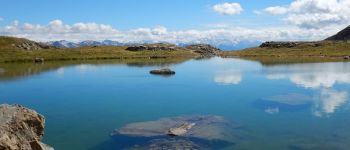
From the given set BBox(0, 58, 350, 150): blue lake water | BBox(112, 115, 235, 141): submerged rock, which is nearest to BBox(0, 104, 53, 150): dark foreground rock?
BBox(0, 58, 350, 150): blue lake water

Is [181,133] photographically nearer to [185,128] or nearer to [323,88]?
[185,128]

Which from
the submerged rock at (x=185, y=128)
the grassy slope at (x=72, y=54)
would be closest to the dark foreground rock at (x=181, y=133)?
the submerged rock at (x=185, y=128)

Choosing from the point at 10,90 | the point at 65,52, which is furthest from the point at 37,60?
the point at 10,90

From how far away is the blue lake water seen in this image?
1316 inches

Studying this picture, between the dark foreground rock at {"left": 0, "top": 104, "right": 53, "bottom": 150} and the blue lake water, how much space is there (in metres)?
8.48

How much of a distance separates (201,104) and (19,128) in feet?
104

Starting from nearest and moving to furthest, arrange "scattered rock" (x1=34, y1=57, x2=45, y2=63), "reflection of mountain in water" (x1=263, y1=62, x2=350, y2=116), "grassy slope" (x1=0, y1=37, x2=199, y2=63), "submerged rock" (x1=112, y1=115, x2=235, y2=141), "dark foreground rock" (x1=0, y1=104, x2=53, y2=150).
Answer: "dark foreground rock" (x1=0, y1=104, x2=53, y2=150) < "submerged rock" (x1=112, y1=115, x2=235, y2=141) < "reflection of mountain in water" (x1=263, y1=62, x2=350, y2=116) < "scattered rock" (x1=34, y1=57, x2=45, y2=63) < "grassy slope" (x1=0, y1=37, x2=199, y2=63)

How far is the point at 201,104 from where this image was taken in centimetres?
5109

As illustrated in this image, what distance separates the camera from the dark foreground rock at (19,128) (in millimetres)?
20050

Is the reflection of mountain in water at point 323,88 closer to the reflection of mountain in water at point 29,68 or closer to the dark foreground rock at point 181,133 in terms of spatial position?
the dark foreground rock at point 181,133

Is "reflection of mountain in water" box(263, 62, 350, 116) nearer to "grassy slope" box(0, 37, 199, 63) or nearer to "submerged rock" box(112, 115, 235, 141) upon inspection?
"submerged rock" box(112, 115, 235, 141)

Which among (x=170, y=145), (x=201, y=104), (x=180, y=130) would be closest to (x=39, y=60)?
(x=201, y=104)

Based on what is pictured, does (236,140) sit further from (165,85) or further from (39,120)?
(165,85)

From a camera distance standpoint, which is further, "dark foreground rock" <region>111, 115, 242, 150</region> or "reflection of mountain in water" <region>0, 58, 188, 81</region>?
"reflection of mountain in water" <region>0, 58, 188, 81</region>
